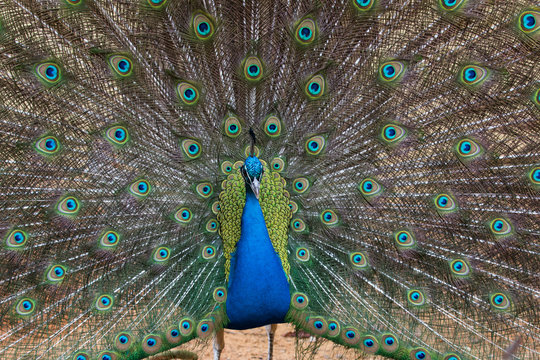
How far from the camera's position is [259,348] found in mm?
3352

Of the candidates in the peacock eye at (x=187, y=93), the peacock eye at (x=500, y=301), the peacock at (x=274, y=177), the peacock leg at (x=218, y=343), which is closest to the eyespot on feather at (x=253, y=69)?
the peacock at (x=274, y=177)

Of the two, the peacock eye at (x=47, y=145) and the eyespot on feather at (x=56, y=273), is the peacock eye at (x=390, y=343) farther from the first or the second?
the peacock eye at (x=47, y=145)

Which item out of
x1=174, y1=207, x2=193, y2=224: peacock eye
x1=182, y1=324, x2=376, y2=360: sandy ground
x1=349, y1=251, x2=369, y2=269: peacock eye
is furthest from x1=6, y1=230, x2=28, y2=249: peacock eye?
x1=349, y1=251, x2=369, y2=269: peacock eye

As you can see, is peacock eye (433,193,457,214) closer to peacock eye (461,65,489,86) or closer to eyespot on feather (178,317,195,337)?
peacock eye (461,65,489,86)

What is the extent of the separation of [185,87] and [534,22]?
1526mm

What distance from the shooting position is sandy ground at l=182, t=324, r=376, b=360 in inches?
127

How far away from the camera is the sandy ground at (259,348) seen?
322 centimetres

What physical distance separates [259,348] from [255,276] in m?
1.36

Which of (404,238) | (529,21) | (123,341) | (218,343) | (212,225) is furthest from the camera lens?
(218,343)

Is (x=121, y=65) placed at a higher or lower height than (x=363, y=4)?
lower

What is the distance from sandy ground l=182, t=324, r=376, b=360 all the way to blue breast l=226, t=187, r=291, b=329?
0.95 metres

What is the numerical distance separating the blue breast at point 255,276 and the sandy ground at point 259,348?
37.5 inches

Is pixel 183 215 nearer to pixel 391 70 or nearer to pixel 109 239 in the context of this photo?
pixel 109 239

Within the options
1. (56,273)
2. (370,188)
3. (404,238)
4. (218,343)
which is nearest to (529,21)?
(370,188)
